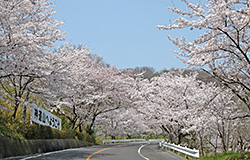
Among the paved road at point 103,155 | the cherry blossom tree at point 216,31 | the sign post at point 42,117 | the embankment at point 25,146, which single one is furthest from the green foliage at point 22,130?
the cherry blossom tree at point 216,31

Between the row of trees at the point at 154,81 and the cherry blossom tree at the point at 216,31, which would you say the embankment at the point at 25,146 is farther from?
the cherry blossom tree at the point at 216,31

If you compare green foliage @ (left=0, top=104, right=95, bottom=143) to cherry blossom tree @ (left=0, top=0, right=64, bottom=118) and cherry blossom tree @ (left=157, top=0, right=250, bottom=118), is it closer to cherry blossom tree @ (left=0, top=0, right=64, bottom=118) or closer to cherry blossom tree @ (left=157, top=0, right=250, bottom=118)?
cherry blossom tree @ (left=0, top=0, right=64, bottom=118)

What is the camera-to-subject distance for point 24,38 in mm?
11102

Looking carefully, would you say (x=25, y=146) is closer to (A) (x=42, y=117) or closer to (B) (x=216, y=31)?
(A) (x=42, y=117)

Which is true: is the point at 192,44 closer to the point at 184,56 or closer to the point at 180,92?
the point at 184,56

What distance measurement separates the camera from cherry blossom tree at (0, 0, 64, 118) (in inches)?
444

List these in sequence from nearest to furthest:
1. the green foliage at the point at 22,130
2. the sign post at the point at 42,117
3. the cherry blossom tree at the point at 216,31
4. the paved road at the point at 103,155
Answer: the cherry blossom tree at the point at 216,31
the green foliage at the point at 22,130
the paved road at the point at 103,155
the sign post at the point at 42,117

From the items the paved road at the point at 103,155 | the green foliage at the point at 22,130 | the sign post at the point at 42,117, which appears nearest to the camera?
the green foliage at the point at 22,130

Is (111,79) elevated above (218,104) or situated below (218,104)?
above

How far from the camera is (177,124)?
77.2 ft

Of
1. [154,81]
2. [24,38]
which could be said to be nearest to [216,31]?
[24,38]

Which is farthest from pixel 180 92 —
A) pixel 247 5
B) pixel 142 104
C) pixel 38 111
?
pixel 247 5

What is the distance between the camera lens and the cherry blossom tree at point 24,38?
11281 millimetres

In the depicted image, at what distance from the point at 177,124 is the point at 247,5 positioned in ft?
55.1
